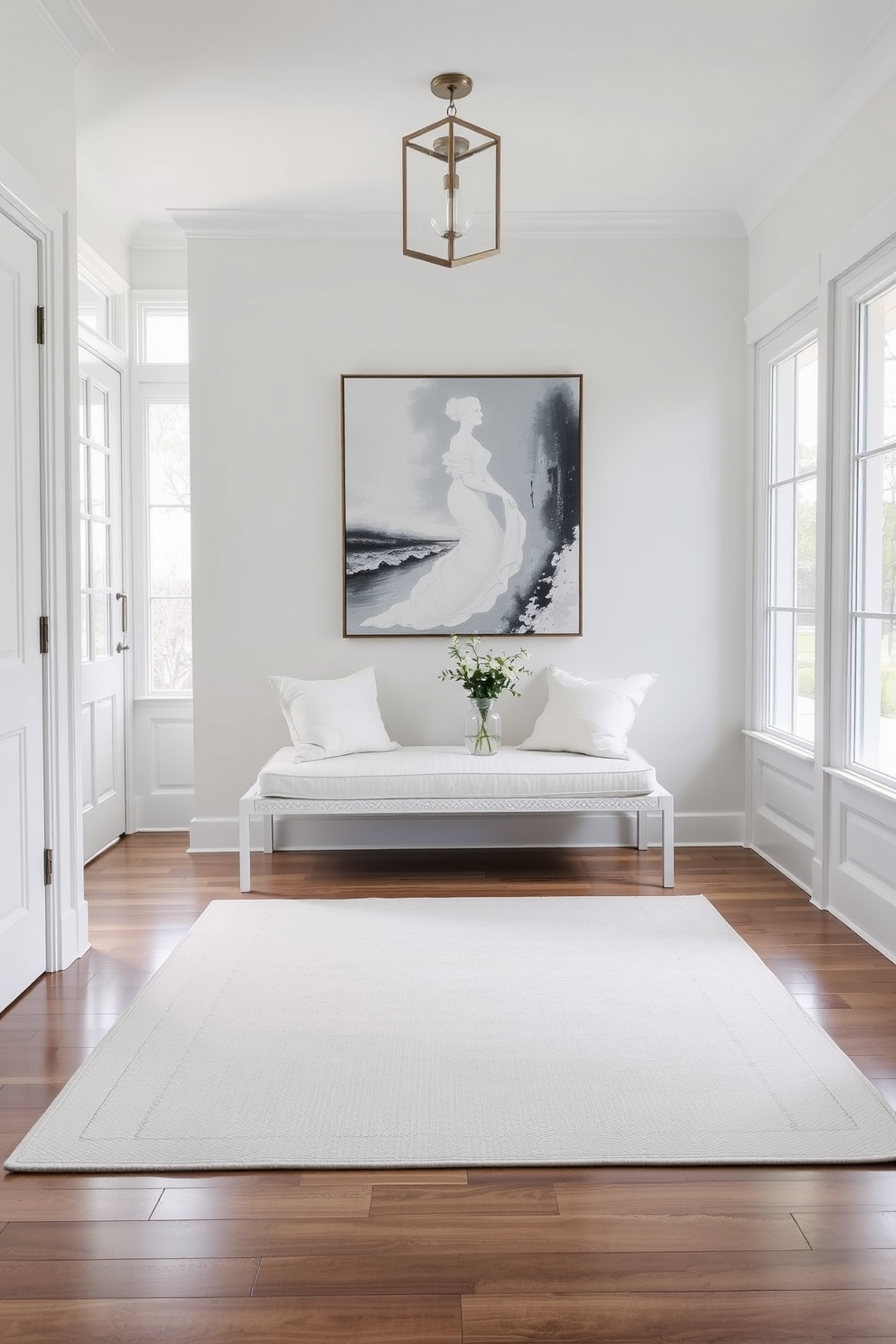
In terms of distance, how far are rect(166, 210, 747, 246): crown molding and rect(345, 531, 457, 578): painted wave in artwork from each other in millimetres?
1431

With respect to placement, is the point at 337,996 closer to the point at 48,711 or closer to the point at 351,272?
the point at 48,711

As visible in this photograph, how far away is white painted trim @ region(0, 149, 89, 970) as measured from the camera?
320cm

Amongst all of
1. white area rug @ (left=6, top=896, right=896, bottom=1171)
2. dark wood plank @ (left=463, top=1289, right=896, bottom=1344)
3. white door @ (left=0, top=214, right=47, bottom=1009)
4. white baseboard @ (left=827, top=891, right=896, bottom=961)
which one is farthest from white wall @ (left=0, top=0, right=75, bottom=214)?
white baseboard @ (left=827, top=891, right=896, bottom=961)

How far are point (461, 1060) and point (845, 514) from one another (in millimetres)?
2443

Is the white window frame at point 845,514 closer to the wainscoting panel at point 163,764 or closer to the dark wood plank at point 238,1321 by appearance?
the dark wood plank at point 238,1321

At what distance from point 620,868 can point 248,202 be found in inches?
137

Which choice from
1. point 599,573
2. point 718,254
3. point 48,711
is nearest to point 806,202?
point 718,254

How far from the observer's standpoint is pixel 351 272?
4859 mm

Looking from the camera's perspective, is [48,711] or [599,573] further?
[599,573]

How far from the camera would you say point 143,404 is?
5.23 metres

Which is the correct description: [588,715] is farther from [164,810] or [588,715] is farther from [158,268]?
[158,268]

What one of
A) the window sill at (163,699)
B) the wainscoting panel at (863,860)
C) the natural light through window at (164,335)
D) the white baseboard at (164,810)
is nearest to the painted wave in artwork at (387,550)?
the window sill at (163,699)

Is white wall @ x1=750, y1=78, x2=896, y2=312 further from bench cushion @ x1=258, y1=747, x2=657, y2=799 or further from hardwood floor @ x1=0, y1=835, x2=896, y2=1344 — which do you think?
hardwood floor @ x1=0, y1=835, x2=896, y2=1344

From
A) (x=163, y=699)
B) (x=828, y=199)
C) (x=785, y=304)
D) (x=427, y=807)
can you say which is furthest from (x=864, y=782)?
(x=163, y=699)
